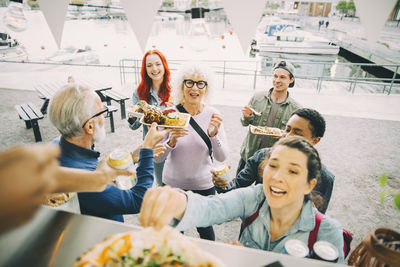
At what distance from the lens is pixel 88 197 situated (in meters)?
1.29

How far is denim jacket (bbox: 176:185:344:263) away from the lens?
3.58 ft

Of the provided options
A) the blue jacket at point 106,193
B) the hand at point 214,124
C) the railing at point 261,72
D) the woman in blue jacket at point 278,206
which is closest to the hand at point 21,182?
the woman in blue jacket at point 278,206

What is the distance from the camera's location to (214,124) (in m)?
2.24

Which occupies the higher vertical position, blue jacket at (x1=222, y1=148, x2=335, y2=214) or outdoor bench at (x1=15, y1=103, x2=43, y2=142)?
blue jacket at (x1=222, y1=148, x2=335, y2=214)

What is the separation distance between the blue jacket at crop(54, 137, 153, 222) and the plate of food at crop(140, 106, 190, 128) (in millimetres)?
668

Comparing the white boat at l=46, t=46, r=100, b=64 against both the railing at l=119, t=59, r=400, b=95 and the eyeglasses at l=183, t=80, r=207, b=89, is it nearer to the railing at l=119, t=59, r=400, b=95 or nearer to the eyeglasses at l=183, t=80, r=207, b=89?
the railing at l=119, t=59, r=400, b=95

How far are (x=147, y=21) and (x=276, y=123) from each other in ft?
6.17

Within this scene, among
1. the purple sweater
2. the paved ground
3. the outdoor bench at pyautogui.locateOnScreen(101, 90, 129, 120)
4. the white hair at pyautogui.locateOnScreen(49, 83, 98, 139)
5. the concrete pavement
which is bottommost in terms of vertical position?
the paved ground

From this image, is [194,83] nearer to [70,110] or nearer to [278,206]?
[70,110]

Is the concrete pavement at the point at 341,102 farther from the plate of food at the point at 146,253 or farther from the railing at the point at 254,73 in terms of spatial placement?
the plate of food at the point at 146,253

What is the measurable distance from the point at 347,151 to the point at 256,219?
14.2 feet

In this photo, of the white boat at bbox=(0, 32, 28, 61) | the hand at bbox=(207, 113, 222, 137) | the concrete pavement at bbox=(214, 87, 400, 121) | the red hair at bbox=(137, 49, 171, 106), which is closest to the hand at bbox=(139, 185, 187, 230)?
the hand at bbox=(207, 113, 222, 137)

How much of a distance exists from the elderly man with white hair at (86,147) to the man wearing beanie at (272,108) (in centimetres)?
160

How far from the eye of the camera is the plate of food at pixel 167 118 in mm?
2207
